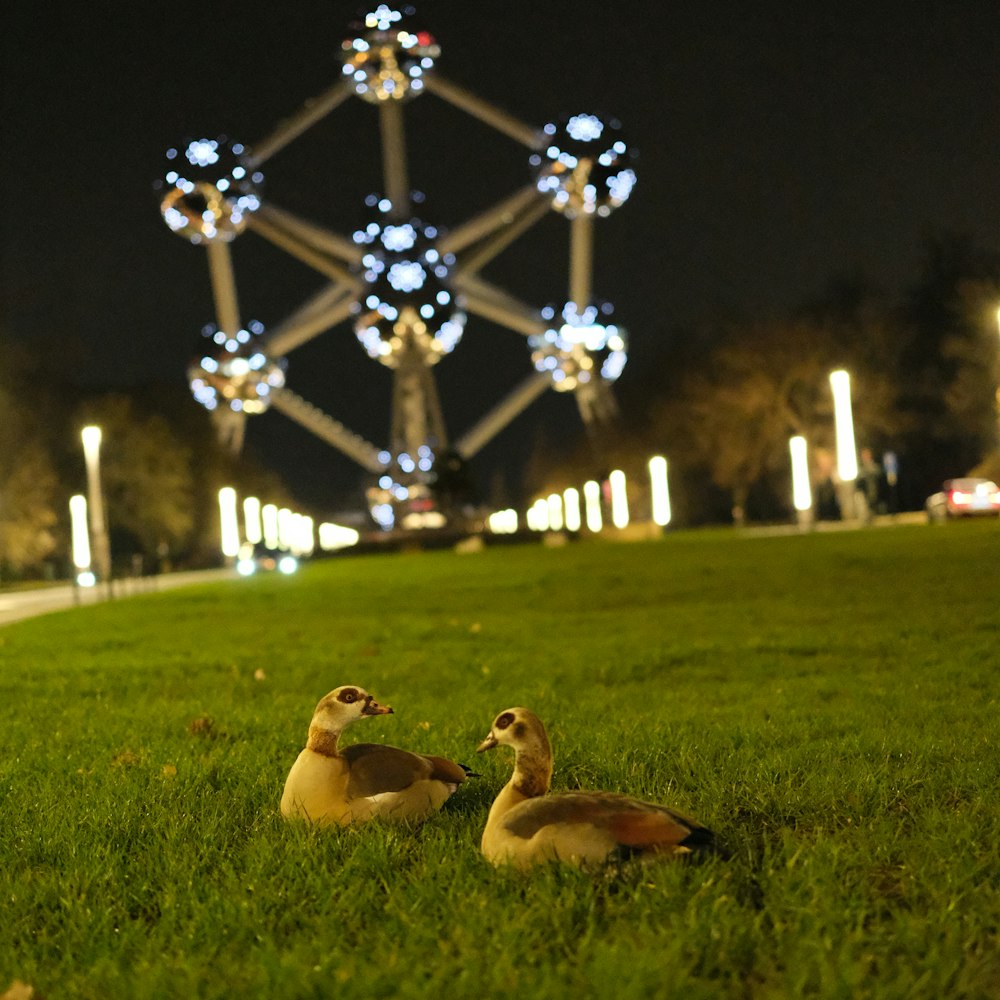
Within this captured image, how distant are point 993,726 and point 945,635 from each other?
4426mm

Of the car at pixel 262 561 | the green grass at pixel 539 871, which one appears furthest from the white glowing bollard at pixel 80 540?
the green grass at pixel 539 871

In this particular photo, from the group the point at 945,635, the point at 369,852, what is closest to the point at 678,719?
the point at 369,852

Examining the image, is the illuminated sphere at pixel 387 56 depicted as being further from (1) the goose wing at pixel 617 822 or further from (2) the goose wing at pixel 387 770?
(1) the goose wing at pixel 617 822

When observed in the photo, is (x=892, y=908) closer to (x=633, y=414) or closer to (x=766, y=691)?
(x=766, y=691)

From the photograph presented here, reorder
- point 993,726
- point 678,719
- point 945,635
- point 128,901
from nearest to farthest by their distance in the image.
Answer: point 128,901, point 993,726, point 678,719, point 945,635

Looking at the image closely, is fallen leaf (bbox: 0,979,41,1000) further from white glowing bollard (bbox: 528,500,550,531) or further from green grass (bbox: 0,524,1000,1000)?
white glowing bollard (bbox: 528,500,550,531)

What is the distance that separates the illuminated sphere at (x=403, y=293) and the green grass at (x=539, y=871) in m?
Answer: 76.3

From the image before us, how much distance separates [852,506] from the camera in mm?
55375

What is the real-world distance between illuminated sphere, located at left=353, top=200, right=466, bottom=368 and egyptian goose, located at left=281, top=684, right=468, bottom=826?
272 feet

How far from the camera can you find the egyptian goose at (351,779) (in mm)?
4566

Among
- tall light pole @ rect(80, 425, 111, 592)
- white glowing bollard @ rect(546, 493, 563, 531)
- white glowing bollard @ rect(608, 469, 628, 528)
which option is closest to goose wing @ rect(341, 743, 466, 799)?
tall light pole @ rect(80, 425, 111, 592)

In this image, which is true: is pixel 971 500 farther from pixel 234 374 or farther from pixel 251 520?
pixel 234 374

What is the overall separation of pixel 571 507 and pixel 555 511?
1165cm

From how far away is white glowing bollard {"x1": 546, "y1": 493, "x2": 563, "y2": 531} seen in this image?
108438mm
